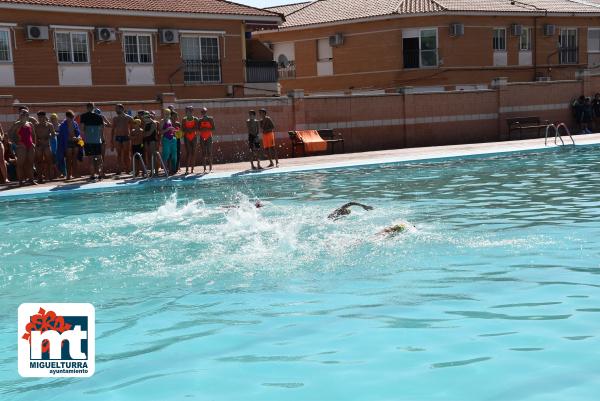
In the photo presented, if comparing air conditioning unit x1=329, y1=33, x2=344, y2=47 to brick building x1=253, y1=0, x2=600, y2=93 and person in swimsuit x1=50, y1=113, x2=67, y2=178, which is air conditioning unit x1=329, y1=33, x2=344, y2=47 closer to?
brick building x1=253, y1=0, x2=600, y2=93

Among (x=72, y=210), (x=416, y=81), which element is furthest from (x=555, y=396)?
(x=416, y=81)

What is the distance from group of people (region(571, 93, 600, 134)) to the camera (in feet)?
108

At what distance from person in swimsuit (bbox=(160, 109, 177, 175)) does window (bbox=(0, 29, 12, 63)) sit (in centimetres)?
895

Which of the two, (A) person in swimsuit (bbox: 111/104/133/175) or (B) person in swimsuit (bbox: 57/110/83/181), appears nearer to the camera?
(B) person in swimsuit (bbox: 57/110/83/181)

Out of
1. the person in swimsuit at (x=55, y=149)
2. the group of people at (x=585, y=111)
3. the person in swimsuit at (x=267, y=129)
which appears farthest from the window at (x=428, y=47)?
the person in swimsuit at (x=55, y=149)

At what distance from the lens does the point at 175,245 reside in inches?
472

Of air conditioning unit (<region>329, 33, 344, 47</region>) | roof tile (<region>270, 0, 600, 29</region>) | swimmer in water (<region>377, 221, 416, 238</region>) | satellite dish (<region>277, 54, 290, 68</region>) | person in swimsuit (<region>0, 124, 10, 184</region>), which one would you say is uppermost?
roof tile (<region>270, 0, 600, 29</region>)

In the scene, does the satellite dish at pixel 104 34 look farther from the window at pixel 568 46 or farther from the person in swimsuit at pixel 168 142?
the window at pixel 568 46

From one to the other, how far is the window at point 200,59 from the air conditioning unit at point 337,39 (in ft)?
26.6

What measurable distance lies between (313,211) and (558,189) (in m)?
5.59

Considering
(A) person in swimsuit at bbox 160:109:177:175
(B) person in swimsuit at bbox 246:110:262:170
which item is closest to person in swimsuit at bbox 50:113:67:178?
(A) person in swimsuit at bbox 160:109:177:175

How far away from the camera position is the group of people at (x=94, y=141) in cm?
1981

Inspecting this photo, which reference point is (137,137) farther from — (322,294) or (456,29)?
(456,29)

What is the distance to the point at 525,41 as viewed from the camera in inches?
1565
